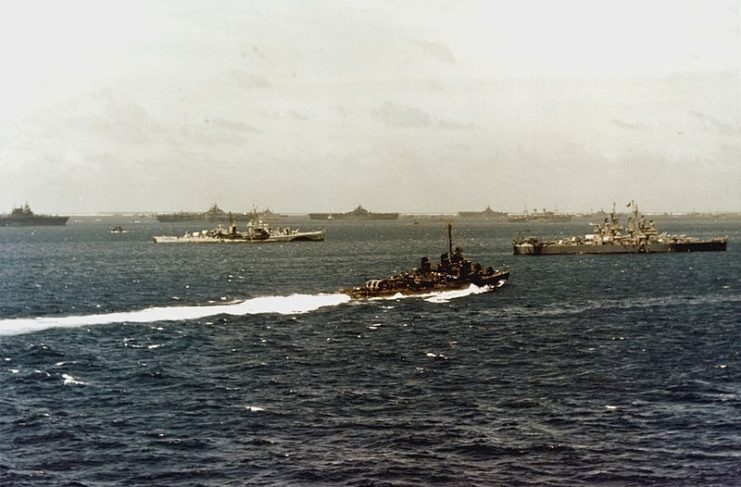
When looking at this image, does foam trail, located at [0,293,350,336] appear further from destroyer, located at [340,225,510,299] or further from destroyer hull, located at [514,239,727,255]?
destroyer hull, located at [514,239,727,255]

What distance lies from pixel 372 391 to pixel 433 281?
54681 mm

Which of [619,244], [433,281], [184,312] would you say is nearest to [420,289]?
[433,281]

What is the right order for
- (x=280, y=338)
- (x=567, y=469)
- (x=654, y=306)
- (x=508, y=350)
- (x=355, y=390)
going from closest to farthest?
(x=567, y=469) → (x=355, y=390) → (x=508, y=350) → (x=280, y=338) → (x=654, y=306)

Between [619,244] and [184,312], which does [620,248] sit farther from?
[184,312]

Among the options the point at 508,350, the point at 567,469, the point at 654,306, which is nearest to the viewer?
the point at 567,469

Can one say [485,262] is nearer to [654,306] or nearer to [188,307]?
[654,306]

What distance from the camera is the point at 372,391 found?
47031mm

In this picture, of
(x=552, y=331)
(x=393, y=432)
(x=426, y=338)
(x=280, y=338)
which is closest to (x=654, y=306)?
(x=552, y=331)

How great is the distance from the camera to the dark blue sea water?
1336 inches

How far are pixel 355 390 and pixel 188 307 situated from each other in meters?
45.3

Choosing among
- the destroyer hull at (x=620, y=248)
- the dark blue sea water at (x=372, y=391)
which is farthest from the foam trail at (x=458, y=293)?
the destroyer hull at (x=620, y=248)

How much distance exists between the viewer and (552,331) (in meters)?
69.9

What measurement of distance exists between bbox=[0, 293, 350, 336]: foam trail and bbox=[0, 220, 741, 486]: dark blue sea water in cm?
45

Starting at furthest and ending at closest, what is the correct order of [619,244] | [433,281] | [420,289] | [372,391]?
[619,244]
[433,281]
[420,289]
[372,391]
